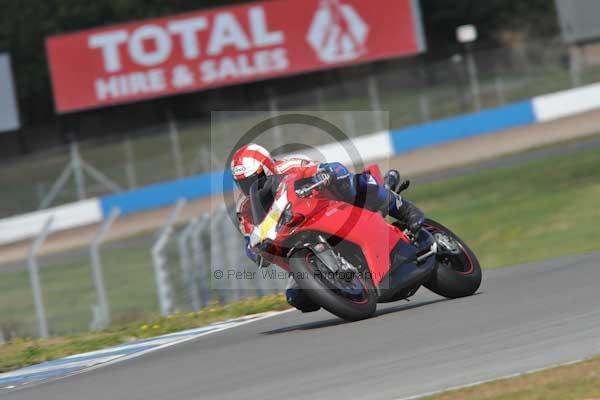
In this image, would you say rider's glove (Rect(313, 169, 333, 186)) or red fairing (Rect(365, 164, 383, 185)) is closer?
rider's glove (Rect(313, 169, 333, 186))

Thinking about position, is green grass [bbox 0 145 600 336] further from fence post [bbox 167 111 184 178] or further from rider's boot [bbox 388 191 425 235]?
fence post [bbox 167 111 184 178]

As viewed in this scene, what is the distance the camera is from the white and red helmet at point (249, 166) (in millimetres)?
8500

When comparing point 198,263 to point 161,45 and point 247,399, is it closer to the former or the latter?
point 247,399

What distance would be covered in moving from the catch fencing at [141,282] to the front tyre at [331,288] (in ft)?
16.8

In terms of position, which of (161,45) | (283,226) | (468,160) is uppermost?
(161,45)

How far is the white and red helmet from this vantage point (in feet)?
27.9

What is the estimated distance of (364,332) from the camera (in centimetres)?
826

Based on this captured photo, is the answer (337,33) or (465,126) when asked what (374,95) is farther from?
(337,33)

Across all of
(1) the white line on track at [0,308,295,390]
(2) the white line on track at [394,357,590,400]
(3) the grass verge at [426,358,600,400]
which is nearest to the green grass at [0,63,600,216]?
(1) the white line on track at [0,308,295,390]

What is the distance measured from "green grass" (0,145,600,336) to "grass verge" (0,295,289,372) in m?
1.97

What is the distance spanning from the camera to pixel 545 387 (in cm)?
578

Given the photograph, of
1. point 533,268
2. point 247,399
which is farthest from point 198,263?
point 247,399

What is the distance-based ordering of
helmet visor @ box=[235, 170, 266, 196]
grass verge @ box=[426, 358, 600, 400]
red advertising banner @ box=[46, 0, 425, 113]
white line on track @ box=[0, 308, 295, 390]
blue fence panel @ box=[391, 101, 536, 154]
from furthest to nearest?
red advertising banner @ box=[46, 0, 425, 113]
blue fence panel @ box=[391, 101, 536, 154]
helmet visor @ box=[235, 170, 266, 196]
white line on track @ box=[0, 308, 295, 390]
grass verge @ box=[426, 358, 600, 400]

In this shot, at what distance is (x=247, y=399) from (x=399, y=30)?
1199 inches
